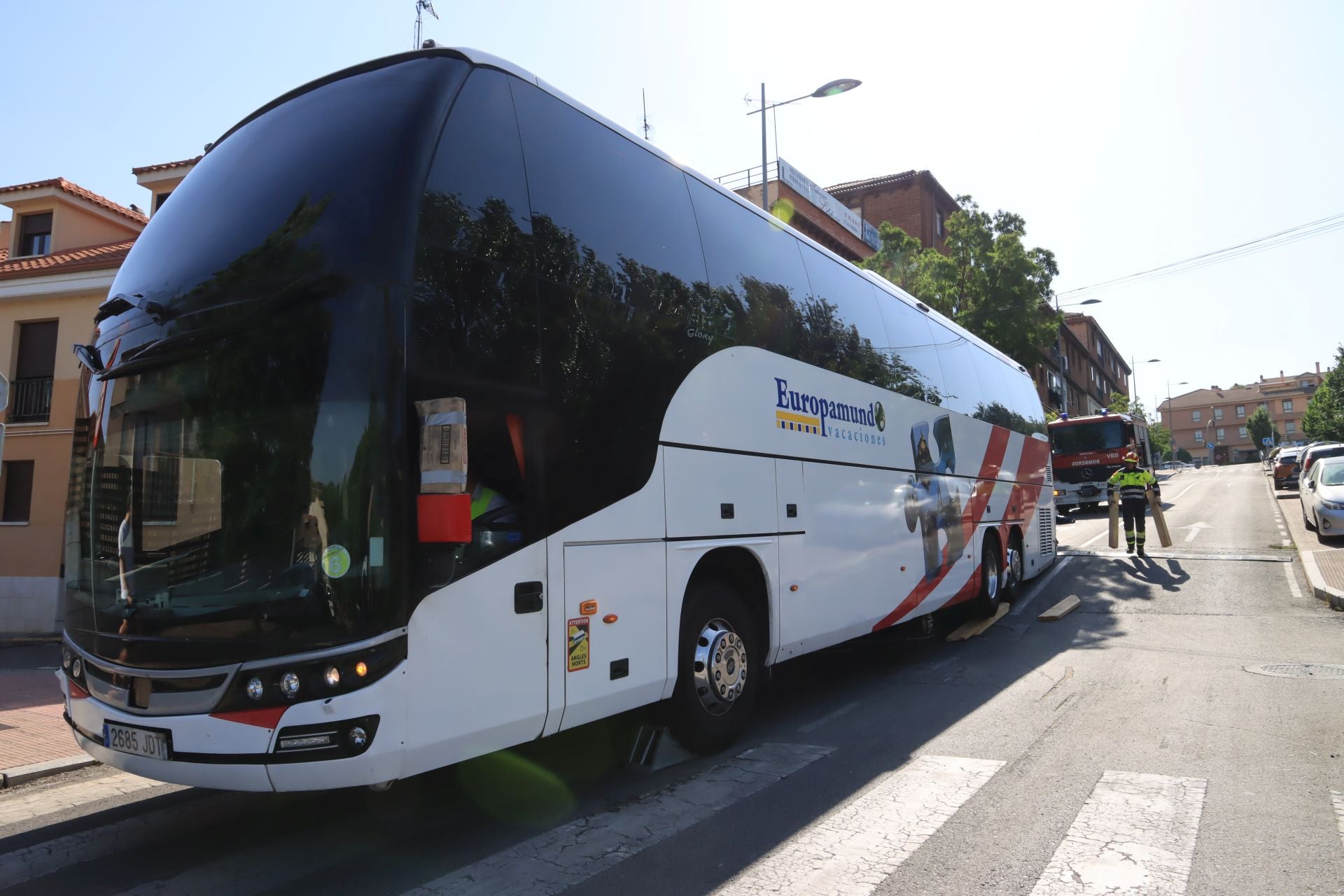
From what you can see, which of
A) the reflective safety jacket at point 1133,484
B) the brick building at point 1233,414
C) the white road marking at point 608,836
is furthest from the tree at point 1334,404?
the brick building at point 1233,414

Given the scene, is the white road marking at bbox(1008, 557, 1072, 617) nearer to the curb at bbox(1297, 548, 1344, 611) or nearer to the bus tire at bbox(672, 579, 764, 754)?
the curb at bbox(1297, 548, 1344, 611)

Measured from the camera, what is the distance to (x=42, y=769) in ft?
19.8

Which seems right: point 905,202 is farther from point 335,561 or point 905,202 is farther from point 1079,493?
point 335,561

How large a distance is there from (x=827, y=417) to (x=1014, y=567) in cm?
695

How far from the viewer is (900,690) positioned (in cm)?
756

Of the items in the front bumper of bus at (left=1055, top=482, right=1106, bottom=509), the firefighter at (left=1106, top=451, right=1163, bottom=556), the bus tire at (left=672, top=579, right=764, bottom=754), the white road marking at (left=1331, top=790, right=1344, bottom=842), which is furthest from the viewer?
the front bumper of bus at (left=1055, top=482, right=1106, bottom=509)

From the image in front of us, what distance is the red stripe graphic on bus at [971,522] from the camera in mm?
8523

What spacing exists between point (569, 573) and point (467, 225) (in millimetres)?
1748

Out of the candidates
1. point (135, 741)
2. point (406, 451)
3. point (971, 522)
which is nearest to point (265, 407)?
point (406, 451)

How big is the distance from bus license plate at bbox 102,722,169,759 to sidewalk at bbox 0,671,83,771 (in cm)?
293

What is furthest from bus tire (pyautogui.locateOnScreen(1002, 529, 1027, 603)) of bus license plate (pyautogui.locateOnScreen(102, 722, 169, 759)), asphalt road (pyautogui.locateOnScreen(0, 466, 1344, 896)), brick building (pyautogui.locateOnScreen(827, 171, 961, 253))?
brick building (pyautogui.locateOnScreen(827, 171, 961, 253))

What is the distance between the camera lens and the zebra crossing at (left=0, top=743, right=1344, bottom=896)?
362 centimetres

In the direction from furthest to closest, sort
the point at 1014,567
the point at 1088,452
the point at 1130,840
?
the point at 1088,452 → the point at 1014,567 → the point at 1130,840

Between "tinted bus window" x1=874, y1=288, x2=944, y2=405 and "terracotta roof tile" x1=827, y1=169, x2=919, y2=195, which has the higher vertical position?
"terracotta roof tile" x1=827, y1=169, x2=919, y2=195
